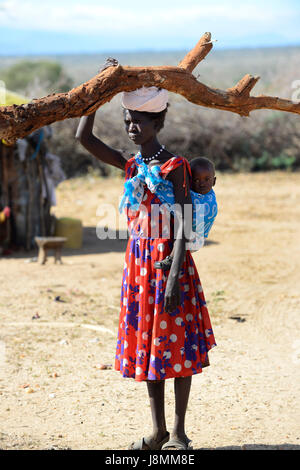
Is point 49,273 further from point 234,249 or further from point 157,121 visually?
point 157,121

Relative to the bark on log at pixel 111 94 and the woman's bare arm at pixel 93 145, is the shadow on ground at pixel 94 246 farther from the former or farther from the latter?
the bark on log at pixel 111 94

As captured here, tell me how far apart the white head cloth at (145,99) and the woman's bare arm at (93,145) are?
294 mm

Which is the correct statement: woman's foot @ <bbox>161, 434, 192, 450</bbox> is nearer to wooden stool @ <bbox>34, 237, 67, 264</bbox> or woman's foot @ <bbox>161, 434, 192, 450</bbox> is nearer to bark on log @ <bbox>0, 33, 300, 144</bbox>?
bark on log @ <bbox>0, 33, 300, 144</bbox>

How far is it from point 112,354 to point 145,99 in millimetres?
2370

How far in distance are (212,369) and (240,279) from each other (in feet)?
8.29

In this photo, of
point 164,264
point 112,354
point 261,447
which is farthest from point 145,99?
point 112,354

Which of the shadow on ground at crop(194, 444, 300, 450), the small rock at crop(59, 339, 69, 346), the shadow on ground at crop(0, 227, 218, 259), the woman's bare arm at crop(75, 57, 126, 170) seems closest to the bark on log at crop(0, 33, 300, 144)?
the woman's bare arm at crop(75, 57, 126, 170)

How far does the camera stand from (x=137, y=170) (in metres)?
3.19

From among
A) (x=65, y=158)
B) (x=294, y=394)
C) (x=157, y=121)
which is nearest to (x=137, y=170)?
(x=157, y=121)

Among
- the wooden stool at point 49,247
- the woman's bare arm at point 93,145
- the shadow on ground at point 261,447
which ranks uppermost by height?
the woman's bare arm at point 93,145

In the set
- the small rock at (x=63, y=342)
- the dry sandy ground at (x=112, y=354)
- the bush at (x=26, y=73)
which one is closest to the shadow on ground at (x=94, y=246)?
the dry sandy ground at (x=112, y=354)

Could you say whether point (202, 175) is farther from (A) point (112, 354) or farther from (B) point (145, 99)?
(A) point (112, 354)

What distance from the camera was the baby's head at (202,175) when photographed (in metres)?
3.10

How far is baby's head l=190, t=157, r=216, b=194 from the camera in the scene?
3.10 metres
